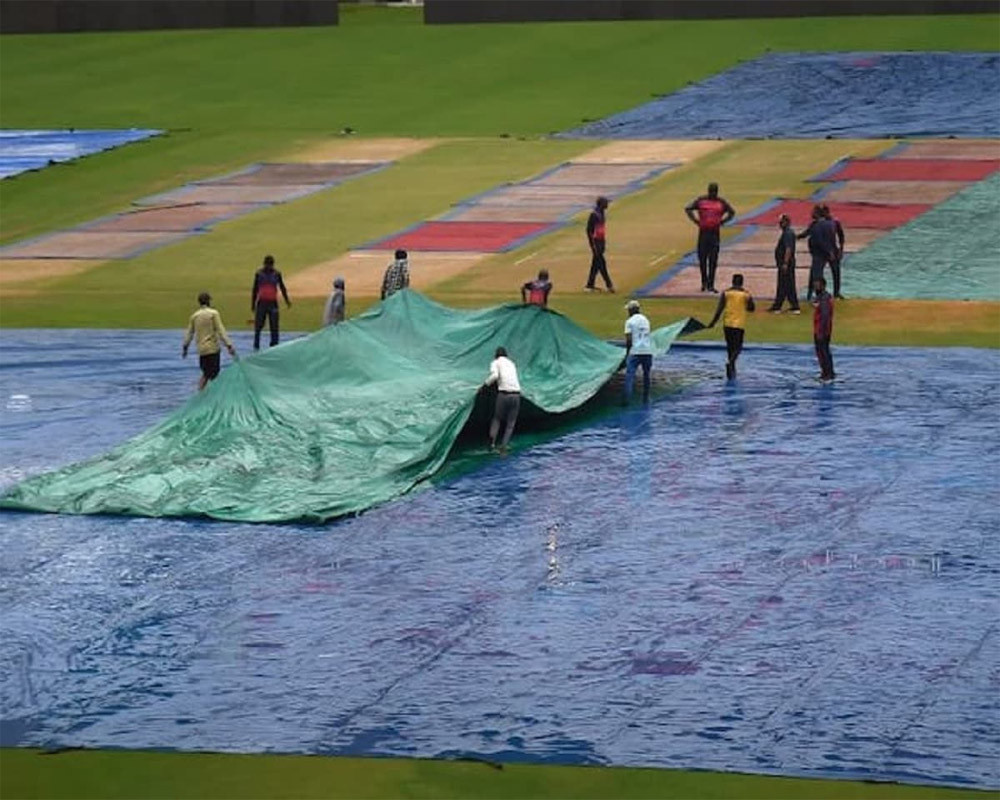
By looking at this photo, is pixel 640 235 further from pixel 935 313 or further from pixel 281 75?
pixel 281 75

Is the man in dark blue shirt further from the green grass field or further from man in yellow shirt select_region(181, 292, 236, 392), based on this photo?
man in yellow shirt select_region(181, 292, 236, 392)

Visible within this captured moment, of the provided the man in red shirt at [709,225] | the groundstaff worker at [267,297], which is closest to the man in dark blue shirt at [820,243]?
the man in red shirt at [709,225]

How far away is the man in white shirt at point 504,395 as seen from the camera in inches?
1312

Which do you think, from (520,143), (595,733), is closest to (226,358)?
Result: (595,733)

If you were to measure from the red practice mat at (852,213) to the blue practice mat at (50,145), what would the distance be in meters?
20.3

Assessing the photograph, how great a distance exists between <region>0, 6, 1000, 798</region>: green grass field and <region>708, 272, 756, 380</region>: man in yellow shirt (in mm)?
4068

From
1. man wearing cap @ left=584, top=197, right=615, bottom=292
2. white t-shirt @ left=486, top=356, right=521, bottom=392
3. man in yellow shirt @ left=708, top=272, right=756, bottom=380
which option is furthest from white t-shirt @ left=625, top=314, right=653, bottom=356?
man wearing cap @ left=584, top=197, right=615, bottom=292

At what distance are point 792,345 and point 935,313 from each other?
4322mm

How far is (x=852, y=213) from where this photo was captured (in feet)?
177

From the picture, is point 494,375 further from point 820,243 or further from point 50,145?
point 50,145

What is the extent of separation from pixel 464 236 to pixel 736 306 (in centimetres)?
1662

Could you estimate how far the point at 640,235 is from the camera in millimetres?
52781

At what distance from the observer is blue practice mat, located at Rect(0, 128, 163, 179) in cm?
6425

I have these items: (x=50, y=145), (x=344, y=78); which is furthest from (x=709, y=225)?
(x=344, y=78)
